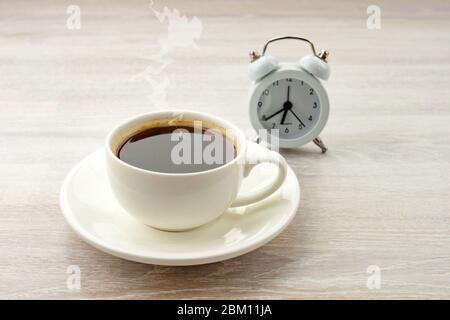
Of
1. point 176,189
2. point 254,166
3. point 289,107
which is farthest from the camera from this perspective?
point 289,107

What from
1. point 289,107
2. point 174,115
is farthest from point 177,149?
point 289,107

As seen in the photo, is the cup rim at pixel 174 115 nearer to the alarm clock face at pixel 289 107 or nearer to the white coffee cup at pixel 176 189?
the white coffee cup at pixel 176 189

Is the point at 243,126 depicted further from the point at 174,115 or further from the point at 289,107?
the point at 174,115

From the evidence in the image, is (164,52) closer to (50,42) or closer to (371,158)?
(50,42)

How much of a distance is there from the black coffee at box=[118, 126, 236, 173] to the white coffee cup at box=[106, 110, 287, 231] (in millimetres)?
19

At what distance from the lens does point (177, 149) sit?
101 centimetres

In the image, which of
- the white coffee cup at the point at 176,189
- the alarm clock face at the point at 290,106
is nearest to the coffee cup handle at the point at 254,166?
the white coffee cup at the point at 176,189

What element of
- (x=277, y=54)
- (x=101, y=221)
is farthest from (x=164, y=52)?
(x=101, y=221)

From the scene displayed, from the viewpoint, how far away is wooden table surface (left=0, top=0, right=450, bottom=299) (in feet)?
3.12

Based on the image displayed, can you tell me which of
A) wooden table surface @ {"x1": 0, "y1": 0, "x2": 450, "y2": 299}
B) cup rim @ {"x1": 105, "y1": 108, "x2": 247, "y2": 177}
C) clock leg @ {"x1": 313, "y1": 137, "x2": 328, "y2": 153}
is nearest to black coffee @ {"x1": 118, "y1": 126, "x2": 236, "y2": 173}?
cup rim @ {"x1": 105, "y1": 108, "x2": 247, "y2": 177}

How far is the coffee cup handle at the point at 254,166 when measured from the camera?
102cm

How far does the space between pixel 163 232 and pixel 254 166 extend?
17 centimetres

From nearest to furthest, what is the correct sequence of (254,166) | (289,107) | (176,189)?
1. (176,189)
2. (254,166)
3. (289,107)

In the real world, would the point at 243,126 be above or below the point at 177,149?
above
